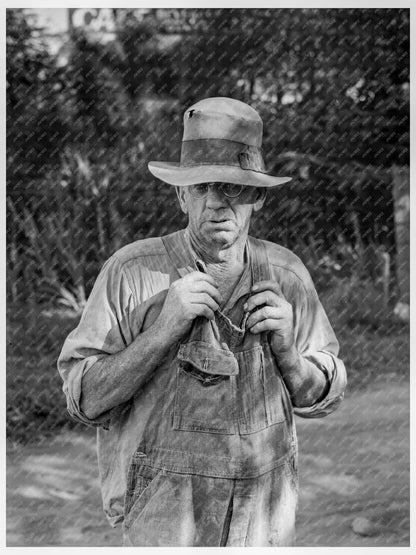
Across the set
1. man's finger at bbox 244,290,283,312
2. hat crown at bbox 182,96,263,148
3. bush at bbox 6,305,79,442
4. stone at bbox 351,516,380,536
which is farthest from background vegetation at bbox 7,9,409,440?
man's finger at bbox 244,290,283,312

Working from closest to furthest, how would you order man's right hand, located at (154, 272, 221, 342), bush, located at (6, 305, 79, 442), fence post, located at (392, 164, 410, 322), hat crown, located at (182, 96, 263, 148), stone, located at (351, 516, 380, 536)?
man's right hand, located at (154, 272, 221, 342) < hat crown, located at (182, 96, 263, 148) < stone, located at (351, 516, 380, 536) < fence post, located at (392, 164, 410, 322) < bush, located at (6, 305, 79, 442)

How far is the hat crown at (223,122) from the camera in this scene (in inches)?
84.9

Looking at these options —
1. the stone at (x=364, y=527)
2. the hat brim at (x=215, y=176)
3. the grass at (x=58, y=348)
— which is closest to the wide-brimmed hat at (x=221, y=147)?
the hat brim at (x=215, y=176)

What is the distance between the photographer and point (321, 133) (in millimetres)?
4461

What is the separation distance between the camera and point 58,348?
5.15 meters

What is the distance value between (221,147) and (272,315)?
48cm

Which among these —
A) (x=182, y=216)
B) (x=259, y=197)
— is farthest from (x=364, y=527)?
(x=259, y=197)

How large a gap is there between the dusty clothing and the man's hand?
0.15ft

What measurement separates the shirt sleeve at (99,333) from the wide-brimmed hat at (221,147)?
33 centimetres

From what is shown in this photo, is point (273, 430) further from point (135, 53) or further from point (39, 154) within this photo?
point (39, 154)

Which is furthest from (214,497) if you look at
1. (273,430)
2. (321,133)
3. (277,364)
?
(321,133)

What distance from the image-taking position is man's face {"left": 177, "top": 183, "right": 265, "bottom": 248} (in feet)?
6.97

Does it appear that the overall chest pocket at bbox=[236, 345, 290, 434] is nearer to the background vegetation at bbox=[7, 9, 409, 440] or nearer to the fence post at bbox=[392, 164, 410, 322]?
the background vegetation at bbox=[7, 9, 409, 440]

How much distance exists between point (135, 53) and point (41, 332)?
1.91 m
